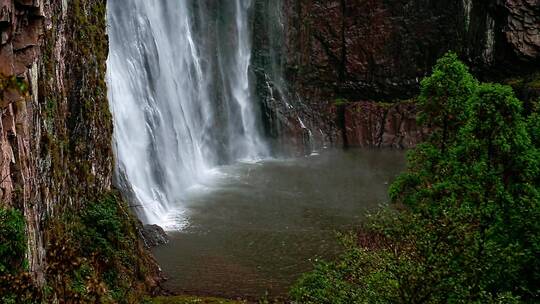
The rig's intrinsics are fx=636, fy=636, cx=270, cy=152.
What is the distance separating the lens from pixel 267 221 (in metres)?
30.4

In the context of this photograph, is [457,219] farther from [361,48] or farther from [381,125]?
[361,48]

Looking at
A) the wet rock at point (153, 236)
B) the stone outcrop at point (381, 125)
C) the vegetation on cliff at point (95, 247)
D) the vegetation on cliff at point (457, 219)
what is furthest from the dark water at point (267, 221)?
the vegetation on cliff at point (457, 219)

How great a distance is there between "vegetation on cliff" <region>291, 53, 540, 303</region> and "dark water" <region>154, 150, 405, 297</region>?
3721 millimetres

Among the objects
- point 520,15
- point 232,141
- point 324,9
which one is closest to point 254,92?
point 232,141

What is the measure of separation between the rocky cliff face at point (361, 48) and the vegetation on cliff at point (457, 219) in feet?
87.3

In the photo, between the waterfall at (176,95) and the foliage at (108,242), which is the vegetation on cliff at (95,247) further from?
the waterfall at (176,95)

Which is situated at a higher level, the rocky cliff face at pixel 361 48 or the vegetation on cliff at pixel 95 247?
the rocky cliff face at pixel 361 48

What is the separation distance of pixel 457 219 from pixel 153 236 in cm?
1540

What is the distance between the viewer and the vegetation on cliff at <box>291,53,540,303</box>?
45.7 feet

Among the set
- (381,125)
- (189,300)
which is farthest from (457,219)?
(381,125)

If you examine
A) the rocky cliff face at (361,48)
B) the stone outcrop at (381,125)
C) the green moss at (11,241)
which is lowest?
the green moss at (11,241)

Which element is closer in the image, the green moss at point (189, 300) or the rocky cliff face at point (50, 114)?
the rocky cliff face at point (50, 114)

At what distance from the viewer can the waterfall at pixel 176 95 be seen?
32000 millimetres

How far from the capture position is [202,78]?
44.6m
